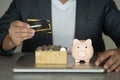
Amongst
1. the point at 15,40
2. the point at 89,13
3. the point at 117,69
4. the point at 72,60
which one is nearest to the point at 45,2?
the point at 89,13

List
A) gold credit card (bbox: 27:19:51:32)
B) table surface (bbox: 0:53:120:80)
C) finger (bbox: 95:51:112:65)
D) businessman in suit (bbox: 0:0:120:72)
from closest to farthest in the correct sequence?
table surface (bbox: 0:53:120:80), finger (bbox: 95:51:112:65), gold credit card (bbox: 27:19:51:32), businessman in suit (bbox: 0:0:120:72)

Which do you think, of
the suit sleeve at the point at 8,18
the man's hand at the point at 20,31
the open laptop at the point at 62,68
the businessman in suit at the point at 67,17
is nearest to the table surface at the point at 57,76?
the open laptop at the point at 62,68

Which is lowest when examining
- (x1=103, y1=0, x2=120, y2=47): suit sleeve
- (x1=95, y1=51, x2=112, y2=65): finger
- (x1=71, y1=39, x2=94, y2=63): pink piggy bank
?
(x1=103, y1=0, x2=120, y2=47): suit sleeve

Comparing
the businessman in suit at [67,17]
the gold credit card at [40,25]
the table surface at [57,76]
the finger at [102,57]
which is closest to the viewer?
the table surface at [57,76]

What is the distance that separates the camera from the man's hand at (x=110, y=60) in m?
0.94

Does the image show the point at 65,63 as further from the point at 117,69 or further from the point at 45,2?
the point at 45,2

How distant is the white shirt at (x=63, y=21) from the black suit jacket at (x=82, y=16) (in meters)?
0.02

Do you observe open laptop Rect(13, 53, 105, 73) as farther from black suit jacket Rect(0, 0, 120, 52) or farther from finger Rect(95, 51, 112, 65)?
black suit jacket Rect(0, 0, 120, 52)

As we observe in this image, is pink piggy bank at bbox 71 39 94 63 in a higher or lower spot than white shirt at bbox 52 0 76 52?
higher

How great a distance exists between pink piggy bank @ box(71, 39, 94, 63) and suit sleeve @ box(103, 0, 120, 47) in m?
0.46

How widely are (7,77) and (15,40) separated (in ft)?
0.91

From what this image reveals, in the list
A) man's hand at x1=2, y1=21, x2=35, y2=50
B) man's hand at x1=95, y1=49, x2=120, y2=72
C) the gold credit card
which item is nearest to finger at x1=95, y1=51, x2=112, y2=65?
man's hand at x1=95, y1=49, x2=120, y2=72

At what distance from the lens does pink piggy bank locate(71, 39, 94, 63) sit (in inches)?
37.2

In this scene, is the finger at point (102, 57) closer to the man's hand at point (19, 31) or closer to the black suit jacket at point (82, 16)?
the man's hand at point (19, 31)
